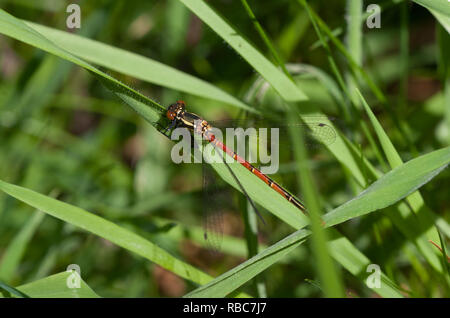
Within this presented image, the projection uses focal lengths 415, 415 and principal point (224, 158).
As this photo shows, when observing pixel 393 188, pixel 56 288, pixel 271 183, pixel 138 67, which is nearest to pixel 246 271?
pixel 271 183

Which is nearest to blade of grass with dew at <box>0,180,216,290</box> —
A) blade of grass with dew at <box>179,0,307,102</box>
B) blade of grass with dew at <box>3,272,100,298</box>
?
blade of grass with dew at <box>3,272,100,298</box>

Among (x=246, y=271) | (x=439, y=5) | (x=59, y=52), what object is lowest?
(x=246, y=271)

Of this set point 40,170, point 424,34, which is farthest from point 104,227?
point 424,34

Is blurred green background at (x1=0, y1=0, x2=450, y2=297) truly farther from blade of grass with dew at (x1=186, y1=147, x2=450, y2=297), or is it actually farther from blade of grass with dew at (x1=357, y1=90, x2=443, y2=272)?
blade of grass with dew at (x1=186, y1=147, x2=450, y2=297)

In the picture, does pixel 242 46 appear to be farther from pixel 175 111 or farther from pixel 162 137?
pixel 162 137

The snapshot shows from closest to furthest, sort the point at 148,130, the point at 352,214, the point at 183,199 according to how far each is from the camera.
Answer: the point at 352,214
the point at 183,199
the point at 148,130
